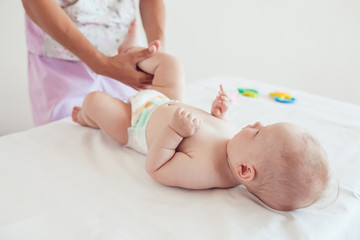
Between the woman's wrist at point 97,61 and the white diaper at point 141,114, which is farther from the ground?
the woman's wrist at point 97,61

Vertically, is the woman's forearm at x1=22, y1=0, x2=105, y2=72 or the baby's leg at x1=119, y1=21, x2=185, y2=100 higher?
the woman's forearm at x1=22, y1=0, x2=105, y2=72

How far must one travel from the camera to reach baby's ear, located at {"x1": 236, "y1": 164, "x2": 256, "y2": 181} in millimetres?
913

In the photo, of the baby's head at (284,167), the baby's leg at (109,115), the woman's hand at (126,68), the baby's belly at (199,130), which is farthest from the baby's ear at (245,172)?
the woman's hand at (126,68)

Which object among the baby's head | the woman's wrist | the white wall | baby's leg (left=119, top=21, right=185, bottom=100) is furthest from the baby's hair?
the white wall

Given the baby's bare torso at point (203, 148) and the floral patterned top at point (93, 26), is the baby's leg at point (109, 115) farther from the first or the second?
the floral patterned top at point (93, 26)

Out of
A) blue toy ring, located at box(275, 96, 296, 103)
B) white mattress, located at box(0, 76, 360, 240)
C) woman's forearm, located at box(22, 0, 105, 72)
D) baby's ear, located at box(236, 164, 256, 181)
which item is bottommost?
white mattress, located at box(0, 76, 360, 240)

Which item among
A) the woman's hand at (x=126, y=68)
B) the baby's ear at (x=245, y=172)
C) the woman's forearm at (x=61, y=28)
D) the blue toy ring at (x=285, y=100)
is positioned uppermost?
the woman's forearm at (x=61, y=28)

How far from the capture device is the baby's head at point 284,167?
33.2 inches

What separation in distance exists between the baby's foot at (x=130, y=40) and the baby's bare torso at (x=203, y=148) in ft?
1.45

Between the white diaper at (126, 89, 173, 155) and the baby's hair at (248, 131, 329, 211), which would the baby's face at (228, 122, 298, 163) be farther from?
the white diaper at (126, 89, 173, 155)

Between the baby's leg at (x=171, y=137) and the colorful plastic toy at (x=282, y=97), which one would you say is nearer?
the baby's leg at (x=171, y=137)

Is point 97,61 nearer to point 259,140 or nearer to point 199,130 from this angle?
point 199,130

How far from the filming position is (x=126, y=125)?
1214 mm

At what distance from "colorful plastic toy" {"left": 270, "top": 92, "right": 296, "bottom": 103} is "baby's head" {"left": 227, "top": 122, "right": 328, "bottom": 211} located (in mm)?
718
